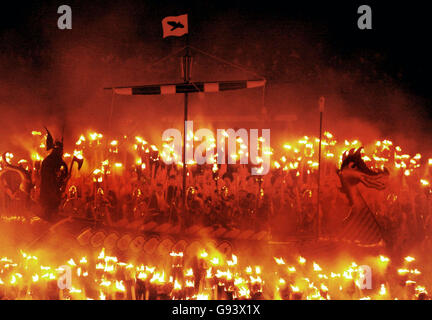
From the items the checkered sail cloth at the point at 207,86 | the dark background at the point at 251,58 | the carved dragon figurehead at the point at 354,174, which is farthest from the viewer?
the dark background at the point at 251,58

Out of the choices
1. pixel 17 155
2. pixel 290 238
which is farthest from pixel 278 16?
pixel 17 155

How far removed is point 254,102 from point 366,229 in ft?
14.8

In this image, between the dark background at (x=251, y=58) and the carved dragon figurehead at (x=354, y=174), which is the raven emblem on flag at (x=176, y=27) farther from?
the carved dragon figurehead at (x=354, y=174)

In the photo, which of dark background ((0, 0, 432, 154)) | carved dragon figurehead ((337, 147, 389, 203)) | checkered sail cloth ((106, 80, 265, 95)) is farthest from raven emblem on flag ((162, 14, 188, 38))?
carved dragon figurehead ((337, 147, 389, 203))

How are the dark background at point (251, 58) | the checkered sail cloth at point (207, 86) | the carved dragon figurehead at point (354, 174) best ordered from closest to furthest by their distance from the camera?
the carved dragon figurehead at point (354, 174) → the checkered sail cloth at point (207, 86) → the dark background at point (251, 58)

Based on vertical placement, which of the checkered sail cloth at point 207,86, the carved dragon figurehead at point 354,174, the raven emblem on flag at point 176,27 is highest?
the raven emblem on flag at point 176,27

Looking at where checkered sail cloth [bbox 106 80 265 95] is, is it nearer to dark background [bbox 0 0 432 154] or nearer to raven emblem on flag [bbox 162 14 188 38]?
raven emblem on flag [bbox 162 14 188 38]

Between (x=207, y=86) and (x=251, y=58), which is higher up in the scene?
(x=251, y=58)

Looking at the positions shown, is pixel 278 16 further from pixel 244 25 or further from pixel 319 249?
pixel 319 249

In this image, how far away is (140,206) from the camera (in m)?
7.26

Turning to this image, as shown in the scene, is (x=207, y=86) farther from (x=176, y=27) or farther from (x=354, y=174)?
(x=354, y=174)

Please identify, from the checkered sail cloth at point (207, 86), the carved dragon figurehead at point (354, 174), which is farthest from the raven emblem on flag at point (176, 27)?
the carved dragon figurehead at point (354, 174)

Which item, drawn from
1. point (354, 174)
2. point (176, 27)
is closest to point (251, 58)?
point (176, 27)

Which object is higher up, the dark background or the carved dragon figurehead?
the dark background
